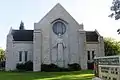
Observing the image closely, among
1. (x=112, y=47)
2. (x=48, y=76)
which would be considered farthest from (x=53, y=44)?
(x=112, y=47)

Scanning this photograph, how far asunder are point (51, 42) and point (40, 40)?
2338 mm

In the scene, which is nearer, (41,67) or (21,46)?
(41,67)

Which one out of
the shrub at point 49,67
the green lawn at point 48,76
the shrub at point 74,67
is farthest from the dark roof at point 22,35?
the green lawn at point 48,76

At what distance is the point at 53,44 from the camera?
167 ft

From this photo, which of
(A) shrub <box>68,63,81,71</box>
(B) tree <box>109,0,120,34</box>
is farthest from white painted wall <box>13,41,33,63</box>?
(B) tree <box>109,0,120,34</box>

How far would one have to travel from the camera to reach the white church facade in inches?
1969

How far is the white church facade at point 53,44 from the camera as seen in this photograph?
50.0 meters

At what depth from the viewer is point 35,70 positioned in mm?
48562

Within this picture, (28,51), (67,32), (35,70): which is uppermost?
(67,32)

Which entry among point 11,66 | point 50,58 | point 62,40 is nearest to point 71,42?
point 62,40

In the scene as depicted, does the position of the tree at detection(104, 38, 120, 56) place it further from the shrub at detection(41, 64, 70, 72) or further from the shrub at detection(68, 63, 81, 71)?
the shrub at detection(41, 64, 70, 72)

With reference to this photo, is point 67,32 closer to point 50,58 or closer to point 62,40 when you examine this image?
point 62,40

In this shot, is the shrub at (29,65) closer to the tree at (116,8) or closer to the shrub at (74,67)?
the shrub at (74,67)

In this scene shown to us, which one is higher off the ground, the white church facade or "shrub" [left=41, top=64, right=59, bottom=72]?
the white church facade
